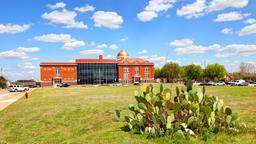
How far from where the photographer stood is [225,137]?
9211 millimetres

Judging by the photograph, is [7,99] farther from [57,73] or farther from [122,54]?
[122,54]

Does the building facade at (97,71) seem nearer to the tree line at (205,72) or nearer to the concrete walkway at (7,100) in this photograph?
the tree line at (205,72)

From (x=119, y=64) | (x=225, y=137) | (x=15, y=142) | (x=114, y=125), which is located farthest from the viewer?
(x=119, y=64)

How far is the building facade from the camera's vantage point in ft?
405

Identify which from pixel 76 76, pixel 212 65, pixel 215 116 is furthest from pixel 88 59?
pixel 215 116

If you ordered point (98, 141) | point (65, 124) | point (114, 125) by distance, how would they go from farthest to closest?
point (65, 124)
point (114, 125)
point (98, 141)

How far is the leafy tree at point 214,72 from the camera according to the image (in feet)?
403

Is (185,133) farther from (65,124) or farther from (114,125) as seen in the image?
(65,124)

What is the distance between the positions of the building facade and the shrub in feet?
383

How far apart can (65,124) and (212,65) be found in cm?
11691

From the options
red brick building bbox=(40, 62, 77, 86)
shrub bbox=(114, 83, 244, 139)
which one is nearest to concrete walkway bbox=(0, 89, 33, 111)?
shrub bbox=(114, 83, 244, 139)

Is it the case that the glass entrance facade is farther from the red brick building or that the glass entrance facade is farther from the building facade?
the red brick building

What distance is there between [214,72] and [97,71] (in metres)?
48.4

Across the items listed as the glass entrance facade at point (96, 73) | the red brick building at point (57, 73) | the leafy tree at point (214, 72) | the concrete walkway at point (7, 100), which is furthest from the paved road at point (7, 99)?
the leafy tree at point (214, 72)
